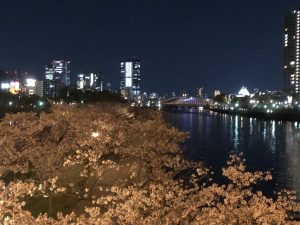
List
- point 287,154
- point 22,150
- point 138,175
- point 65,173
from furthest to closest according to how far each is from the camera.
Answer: point 287,154
point 65,173
point 138,175
point 22,150

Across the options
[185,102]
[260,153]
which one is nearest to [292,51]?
[185,102]

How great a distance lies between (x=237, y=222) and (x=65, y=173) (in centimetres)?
1138

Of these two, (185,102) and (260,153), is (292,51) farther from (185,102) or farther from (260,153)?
(260,153)

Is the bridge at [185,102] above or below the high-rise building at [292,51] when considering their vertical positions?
below

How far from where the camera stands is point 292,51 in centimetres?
16162

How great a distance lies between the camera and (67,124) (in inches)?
651

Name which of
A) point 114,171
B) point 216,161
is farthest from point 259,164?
point 114,171

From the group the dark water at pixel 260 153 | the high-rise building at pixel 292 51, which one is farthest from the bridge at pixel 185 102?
the dark water at pixel 260 153

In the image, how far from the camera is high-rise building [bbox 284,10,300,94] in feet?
524

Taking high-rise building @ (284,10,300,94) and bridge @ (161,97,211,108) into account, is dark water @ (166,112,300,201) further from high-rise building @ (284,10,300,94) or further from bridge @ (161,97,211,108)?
bridge @ (161,97,211,108)

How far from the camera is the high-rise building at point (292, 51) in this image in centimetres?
15962

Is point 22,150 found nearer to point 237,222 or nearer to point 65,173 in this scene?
point 65,173

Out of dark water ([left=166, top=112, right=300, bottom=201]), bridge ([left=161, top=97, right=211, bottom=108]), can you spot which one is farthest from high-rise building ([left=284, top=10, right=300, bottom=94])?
dark water ([left=166, top=112, right=300, bottom=201])

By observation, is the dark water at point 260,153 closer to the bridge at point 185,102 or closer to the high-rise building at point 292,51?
the high-rise building at point 292,51
